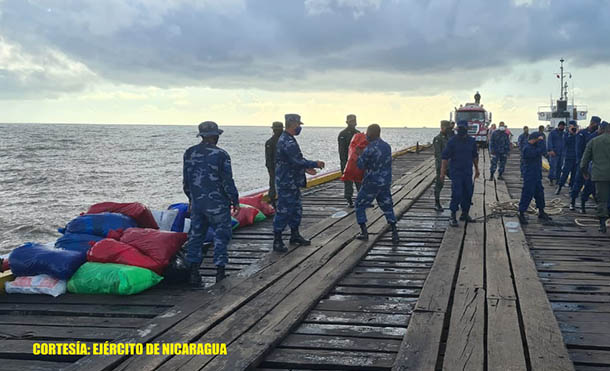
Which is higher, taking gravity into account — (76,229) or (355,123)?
(355,123)

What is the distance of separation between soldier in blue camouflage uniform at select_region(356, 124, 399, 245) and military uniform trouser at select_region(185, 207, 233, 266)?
2307 mm

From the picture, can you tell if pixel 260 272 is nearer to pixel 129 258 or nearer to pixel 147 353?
pixel 129 258

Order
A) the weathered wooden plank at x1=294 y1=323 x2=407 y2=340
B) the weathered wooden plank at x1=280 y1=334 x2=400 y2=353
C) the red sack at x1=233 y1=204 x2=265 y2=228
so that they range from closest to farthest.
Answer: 1. the weathered wooden plank at x1=280 y1=334 x2=400 y2=353
2. the weathered wooden plank at x1=294 y1=323 x2=407 y2=340
3. the red sack at x1=233 y1=204 x2=265 y2=228

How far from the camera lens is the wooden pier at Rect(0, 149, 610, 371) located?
11.8 ft

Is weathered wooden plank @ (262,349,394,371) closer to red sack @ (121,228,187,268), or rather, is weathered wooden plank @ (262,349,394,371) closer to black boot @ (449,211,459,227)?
red sack @ (121,228,187,268)

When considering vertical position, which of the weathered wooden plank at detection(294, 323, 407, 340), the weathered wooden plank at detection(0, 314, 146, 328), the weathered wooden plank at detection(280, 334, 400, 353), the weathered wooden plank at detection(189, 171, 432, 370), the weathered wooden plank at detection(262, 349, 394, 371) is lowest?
the weathered wooden plank at detection(262, 349, 394, 371)

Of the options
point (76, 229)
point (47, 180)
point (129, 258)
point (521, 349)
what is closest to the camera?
point (521, 349)

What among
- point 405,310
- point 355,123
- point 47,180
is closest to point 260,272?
point 405,310

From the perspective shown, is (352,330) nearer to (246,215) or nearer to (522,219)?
(246,215)

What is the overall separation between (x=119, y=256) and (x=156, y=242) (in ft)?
1.34

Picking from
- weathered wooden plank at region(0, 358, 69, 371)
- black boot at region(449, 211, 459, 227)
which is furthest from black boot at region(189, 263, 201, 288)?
black boot at region(449, 211, 459, 227)

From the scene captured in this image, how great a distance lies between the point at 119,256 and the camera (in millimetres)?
5305

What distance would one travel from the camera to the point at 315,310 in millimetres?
4621

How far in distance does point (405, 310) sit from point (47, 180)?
33.7 metres
